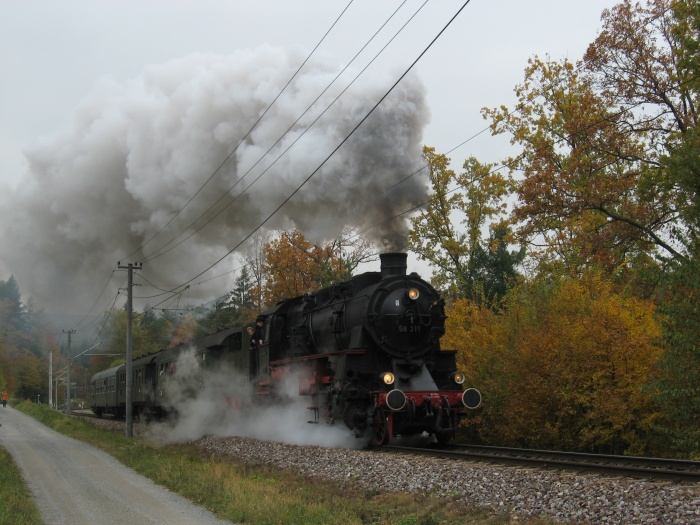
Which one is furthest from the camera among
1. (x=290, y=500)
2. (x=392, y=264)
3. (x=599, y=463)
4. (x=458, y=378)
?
(x=392, y=264)

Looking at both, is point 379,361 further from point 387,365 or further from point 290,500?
point 290,500

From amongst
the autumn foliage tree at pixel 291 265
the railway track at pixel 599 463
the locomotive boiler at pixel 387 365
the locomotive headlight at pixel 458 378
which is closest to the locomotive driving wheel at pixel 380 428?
the locomotive boiler at pixel 387 365

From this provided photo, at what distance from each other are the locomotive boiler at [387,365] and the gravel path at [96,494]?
4.40 meters

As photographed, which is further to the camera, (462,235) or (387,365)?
(462,235)

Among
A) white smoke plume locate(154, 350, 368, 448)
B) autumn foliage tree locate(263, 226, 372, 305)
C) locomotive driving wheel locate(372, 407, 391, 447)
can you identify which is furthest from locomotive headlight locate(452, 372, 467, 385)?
autumn foliage tree locate(263, 226, 372, 305)

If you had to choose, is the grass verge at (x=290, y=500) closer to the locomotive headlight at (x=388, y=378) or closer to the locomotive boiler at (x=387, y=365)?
the locomotive boiler at (x=387, y=365)

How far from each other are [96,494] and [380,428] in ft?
19.1

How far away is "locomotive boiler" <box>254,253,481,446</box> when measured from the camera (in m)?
15.2

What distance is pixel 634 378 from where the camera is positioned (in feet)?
48.0

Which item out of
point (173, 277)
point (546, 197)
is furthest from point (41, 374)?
point (546, 197)

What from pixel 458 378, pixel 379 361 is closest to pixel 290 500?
pixel 379 361

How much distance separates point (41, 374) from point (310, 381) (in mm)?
93559

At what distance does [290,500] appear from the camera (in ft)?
32.6

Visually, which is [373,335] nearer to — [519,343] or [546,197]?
[519,343]
